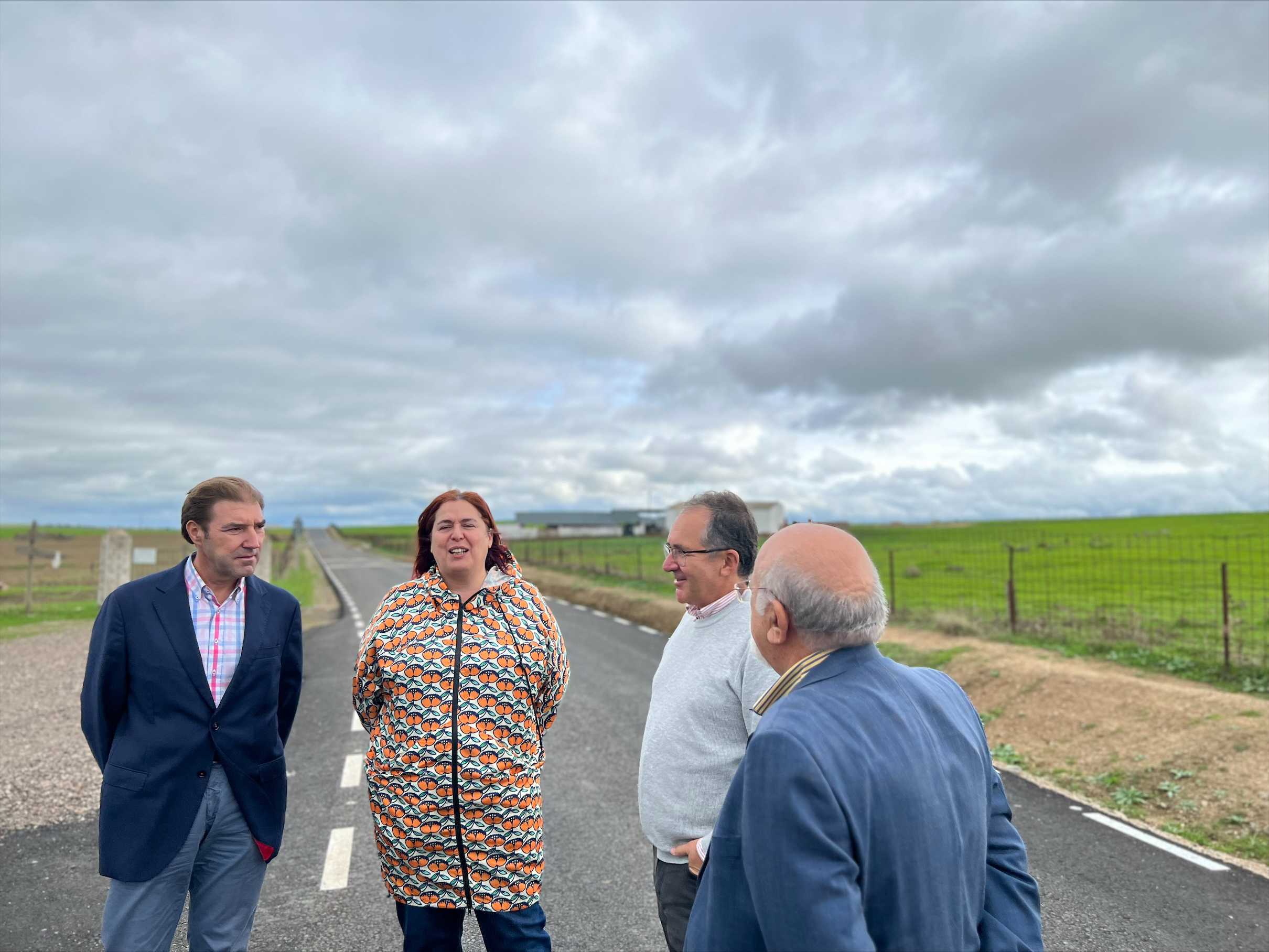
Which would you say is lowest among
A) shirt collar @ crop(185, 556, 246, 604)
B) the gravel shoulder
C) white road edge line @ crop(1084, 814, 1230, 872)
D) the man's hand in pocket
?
the gravel shoulder

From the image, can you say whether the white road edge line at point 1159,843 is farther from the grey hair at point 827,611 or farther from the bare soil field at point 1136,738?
the grey hair at point 827,611

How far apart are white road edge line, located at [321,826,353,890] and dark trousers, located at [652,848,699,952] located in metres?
2.71

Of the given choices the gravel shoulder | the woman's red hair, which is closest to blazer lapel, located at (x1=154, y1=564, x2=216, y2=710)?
the woman's red hair

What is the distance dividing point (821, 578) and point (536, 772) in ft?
5.92

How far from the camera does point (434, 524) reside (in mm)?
3100

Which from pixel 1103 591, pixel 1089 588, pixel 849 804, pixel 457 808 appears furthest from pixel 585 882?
pixel 1089 588

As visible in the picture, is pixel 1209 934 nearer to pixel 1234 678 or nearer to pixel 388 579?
pixel 1234 678

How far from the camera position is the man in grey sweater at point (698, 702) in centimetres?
236

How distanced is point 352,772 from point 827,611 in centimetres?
613

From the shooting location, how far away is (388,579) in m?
32.5

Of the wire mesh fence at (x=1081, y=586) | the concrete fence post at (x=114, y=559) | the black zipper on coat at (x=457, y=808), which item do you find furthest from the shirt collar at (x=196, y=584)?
the concrete fence post at (x=114, y=559)

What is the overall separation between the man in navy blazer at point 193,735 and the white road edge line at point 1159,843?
194 inches

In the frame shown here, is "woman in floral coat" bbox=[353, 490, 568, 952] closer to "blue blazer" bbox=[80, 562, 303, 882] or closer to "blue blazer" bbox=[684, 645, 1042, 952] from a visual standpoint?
"blue blazer" bbox=[80, 562, 303, 882]

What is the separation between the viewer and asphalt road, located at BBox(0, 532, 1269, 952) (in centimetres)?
384
